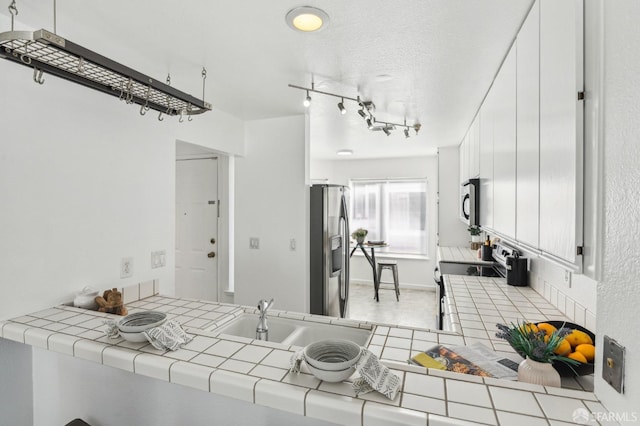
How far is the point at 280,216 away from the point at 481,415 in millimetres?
2525

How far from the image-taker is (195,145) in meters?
2.60

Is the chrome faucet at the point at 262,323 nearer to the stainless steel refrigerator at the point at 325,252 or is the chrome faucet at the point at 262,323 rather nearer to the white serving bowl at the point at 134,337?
the white serving bowl at the point at 134,337

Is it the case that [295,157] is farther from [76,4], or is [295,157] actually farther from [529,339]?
[529,339]

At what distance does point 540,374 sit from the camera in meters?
0.91

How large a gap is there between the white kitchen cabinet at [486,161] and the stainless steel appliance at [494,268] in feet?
1.18

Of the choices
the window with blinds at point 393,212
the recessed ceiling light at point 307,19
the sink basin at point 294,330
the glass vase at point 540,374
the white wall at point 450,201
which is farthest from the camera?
the window with blinds at point 393,212

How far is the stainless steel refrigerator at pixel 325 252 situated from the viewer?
3037 mm

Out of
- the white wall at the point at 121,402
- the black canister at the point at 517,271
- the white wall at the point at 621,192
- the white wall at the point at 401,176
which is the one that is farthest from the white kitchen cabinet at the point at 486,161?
the white wall at the point at 401,176

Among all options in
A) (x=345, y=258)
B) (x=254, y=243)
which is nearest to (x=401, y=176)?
(x=345, y=258)

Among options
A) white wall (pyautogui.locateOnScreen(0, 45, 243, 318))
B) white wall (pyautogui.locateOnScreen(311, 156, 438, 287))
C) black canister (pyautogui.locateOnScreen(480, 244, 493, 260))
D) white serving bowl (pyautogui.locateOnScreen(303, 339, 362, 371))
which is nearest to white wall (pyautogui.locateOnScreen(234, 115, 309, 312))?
white wall (pyautogui.locateOnScreen(0, 45, 243, 318))

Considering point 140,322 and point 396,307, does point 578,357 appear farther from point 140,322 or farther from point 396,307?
point 396,307

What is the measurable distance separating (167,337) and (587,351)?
1.43 m

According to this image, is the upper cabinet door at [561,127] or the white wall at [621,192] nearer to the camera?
the white wall at [621,192]

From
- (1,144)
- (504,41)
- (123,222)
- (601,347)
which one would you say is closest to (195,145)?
(123,222)
